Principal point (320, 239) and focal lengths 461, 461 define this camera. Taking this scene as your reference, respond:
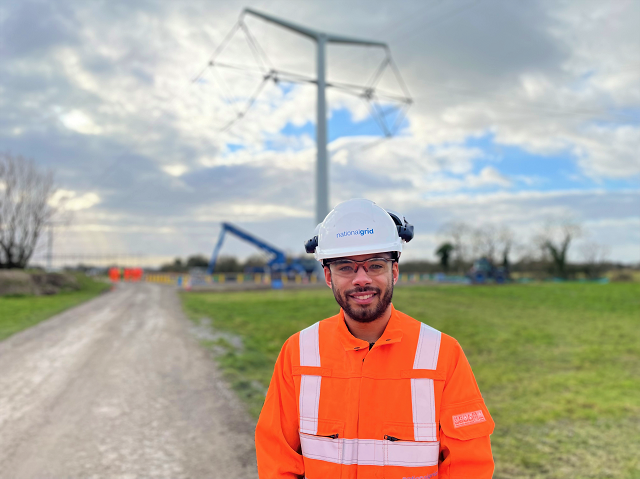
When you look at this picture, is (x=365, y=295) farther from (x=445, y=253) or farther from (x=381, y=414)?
(x=445, y=253)

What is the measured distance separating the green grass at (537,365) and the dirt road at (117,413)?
825 mm

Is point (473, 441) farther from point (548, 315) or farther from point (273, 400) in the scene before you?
point (548, 315)

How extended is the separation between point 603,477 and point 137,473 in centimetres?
516

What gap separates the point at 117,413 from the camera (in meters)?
6.83

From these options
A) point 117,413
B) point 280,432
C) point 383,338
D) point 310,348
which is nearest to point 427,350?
point 383,338

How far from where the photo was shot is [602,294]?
27078 mm

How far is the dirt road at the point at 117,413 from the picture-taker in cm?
515

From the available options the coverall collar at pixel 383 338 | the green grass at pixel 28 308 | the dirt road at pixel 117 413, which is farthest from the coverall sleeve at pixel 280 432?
the green grass at pixel 28 308

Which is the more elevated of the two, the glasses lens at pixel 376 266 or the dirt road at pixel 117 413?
the glasses lens at pixel 376 266

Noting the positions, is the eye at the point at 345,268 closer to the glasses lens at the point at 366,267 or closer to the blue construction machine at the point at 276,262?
the glasses lens at the point at 366,267

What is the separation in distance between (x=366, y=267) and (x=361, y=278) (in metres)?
0.08

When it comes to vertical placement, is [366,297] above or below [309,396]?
above

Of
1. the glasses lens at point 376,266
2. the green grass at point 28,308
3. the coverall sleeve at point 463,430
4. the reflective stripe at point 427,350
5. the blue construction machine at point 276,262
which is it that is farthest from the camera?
the blue construction machine at point 276,262

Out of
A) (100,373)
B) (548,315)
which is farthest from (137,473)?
(548,315)
